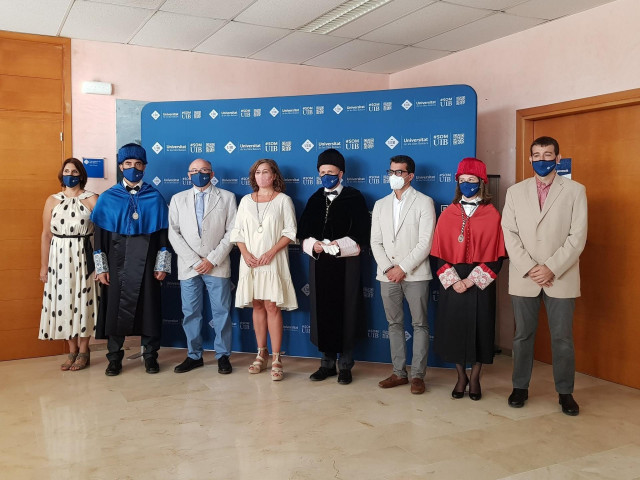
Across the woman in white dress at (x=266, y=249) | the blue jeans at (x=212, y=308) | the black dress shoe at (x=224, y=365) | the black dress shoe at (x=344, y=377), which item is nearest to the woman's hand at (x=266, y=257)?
the woman in white dress at (x=266, y=249)

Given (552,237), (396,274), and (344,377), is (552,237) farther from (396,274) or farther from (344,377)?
(344,377)

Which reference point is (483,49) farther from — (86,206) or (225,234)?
(86,206)

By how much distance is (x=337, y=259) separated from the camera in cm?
455

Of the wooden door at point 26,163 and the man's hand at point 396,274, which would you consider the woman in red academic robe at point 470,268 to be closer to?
the man's hand at point 396,274

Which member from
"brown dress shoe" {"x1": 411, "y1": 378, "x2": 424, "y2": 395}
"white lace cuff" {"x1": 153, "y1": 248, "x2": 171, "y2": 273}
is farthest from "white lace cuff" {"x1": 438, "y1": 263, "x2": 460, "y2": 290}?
"white lace cuff" {"x1": 153, "y1": 248, "x2": 171, "y2": 273}

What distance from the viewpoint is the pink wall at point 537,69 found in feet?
14.5

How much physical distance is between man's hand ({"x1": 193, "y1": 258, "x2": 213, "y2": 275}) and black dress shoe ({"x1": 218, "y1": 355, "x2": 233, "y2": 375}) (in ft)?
2.40

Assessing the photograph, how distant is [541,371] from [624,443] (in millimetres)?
1534

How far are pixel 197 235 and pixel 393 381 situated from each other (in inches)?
76.9

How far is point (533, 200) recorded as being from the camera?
3930mm

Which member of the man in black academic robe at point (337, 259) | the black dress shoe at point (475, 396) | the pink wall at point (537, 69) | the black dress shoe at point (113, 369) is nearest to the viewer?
the black dress shoe at point (475, 396)

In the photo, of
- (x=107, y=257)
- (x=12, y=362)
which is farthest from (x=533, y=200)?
(x=12, y=362)

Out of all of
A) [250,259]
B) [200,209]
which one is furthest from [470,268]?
[200,209]

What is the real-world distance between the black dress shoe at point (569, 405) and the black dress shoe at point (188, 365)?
9.42 feet
